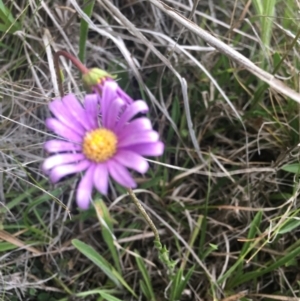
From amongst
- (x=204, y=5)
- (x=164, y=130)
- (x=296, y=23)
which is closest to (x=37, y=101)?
(x=164, y=130)

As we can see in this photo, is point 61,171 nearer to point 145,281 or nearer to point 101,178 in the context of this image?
point 101,178

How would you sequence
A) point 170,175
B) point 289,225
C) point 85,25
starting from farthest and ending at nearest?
point 170,175
point 85,25
point 289,225

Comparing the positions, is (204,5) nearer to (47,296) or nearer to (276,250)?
(276,250)

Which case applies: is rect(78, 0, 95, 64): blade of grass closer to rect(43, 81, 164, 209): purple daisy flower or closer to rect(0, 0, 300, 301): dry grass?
rect(0, 0, 300, 301): dry grass

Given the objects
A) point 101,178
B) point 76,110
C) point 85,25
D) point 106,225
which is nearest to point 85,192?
point 101,178

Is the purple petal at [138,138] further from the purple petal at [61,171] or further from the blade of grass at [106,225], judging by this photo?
the blade of grass at [106,225]
